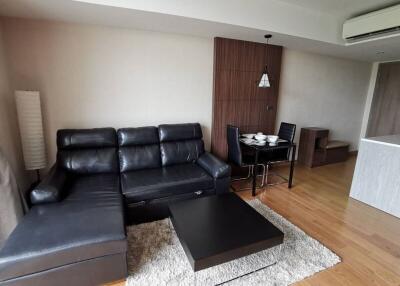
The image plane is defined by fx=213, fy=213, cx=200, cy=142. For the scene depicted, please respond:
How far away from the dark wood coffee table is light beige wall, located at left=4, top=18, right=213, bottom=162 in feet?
5.31

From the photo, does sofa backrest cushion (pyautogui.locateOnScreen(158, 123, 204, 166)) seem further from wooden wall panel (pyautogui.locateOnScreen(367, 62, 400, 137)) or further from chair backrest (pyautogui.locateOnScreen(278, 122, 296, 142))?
wooden wall panel (pyautogui.locateOnScreen(367, 62, 400, 137))

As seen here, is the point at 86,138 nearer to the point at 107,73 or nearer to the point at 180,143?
the point at 107,73

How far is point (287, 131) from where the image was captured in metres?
3.59

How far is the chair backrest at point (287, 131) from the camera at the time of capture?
345cm

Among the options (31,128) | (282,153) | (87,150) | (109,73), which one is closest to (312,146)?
(282,153)

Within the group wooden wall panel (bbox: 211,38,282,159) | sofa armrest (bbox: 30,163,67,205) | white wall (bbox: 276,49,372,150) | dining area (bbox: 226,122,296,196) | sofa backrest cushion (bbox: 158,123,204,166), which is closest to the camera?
sofa armrest (bbox: 30,163,67,205)

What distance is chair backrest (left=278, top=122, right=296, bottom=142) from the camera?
345 cm

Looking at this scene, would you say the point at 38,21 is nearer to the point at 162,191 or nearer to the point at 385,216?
the point at 162,191

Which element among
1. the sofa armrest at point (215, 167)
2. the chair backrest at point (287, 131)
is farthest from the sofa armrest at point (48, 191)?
the chair backrest at point (287, 131)

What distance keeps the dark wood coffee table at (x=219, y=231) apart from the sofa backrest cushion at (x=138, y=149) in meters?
0.94

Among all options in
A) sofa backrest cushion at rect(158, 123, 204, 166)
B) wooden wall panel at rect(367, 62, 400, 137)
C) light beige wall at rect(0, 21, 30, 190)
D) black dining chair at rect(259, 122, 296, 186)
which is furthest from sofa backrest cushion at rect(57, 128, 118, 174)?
wooden wall panel at rect(367, 62, 400, 137)

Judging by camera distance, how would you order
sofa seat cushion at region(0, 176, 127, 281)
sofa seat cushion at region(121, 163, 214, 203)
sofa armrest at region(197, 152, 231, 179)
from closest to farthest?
sofa seat cushion at region(0, 176, 127, 281)
sofa seat cushion at region(121, 163, 214, 203)
sofa armrest at region(197, 152, 231, 179)

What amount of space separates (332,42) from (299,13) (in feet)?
2.52

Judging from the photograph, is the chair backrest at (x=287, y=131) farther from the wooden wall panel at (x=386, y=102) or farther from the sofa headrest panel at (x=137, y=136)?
the wooden wall panel at (x=386, y=102)
